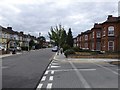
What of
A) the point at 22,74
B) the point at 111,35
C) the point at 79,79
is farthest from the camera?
the point at 111,35

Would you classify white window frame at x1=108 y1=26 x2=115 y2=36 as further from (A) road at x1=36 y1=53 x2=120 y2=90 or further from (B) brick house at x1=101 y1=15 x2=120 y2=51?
(A) road at x1=36 y1=53 x2=120 y2=90

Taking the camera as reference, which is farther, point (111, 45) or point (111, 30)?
point (111, 45)

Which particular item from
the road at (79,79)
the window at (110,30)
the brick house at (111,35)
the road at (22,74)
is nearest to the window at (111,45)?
the brick house at (111,35)

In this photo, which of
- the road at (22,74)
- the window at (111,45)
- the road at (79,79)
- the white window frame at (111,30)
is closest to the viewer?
the road at (79,79)

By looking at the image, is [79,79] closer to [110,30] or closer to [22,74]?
[22,74]

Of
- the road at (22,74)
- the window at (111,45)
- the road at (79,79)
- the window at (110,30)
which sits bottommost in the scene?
the road at (79,79)

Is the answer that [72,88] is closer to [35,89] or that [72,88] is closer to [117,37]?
[35,89]

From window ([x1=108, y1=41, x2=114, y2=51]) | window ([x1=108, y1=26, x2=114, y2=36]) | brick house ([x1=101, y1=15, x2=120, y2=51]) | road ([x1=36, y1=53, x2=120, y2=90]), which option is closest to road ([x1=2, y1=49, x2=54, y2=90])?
road ([x1=36, y1=53, x2=120, y2=90])

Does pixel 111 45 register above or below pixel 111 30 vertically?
below

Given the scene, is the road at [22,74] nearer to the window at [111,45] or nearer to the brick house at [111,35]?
the brick house at [111,35]

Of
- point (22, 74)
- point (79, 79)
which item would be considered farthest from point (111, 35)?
point (79, 79)

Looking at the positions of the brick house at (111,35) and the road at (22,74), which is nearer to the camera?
the road at (22,74)

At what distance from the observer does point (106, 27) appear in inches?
1678

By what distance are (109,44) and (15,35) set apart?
196ft
